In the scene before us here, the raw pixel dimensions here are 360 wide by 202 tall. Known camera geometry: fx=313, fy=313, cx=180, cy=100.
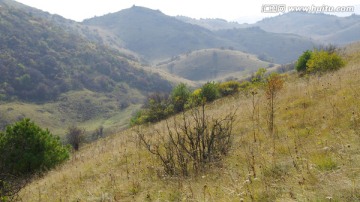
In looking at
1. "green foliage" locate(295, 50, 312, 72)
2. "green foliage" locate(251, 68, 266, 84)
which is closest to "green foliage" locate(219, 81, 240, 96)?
"green foliage" locate(295, 50, 312, 72)

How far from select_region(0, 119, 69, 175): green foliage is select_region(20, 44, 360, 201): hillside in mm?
5879

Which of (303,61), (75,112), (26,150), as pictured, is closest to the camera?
(26,150)

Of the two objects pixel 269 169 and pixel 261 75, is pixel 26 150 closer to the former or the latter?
pixel 261 75

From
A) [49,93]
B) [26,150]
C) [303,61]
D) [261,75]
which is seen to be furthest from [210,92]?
[49,93]

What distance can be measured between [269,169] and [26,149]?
13037 mm

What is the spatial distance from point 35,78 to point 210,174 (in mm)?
192933

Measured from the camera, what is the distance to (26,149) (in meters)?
15.2

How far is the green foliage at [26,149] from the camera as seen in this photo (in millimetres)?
14875

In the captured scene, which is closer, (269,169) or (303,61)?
(269,169)

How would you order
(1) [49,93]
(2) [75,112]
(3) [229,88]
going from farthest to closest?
(1) [49,93], (2) [75,112], (3) [229,88]

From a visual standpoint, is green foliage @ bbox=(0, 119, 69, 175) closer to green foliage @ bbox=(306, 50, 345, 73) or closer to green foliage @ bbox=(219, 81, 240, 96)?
green foliage @ bbox=(306, 50, 345, 73)

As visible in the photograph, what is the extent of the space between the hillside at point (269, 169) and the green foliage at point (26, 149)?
588 centimetres

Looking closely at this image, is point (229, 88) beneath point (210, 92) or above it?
above

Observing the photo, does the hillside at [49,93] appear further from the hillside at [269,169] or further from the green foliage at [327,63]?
the hillside at [269,169]
